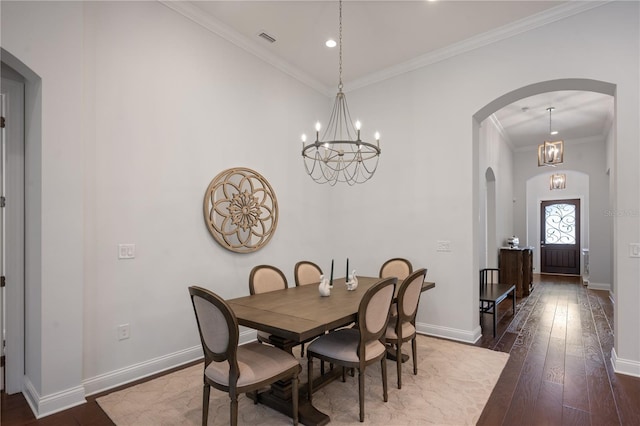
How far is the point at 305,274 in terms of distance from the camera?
11.8 feet

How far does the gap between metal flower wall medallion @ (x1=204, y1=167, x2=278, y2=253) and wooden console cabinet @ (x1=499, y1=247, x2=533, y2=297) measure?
514 centimetres

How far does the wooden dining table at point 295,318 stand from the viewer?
2023 millimetres

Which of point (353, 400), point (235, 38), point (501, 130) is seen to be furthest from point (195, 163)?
point (501, 130)

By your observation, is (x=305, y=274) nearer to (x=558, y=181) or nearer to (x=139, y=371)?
(x=139, y=371)

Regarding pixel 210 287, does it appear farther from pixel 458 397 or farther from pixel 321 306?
pixel 458 397

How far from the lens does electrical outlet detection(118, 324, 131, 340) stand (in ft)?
9.06

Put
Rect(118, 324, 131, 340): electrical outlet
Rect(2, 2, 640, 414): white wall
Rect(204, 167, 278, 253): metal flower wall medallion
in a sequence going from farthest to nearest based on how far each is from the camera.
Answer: Rect(204, 167, 278, 253): metal flower wall medallion
Rect(118, 324, 131, 340): electrical outlet
Rect(2, 2, 640, 414): white wall

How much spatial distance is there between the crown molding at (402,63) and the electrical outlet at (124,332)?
291cm

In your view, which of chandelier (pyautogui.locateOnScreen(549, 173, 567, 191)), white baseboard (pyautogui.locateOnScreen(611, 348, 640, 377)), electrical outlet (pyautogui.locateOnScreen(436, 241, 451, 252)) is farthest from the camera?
chandelier (pyautogui.locateOnScreen(549, 173, 567, 191))

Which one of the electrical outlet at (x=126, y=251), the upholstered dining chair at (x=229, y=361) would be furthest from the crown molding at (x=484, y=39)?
the upholstered dining chair at (x=229, y=361)

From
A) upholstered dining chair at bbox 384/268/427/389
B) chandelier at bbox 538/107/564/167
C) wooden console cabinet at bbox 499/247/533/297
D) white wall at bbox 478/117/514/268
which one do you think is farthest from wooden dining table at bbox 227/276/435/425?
chandelier at bbox 538/107/564/167

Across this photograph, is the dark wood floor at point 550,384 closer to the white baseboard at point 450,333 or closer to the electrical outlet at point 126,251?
the white baseboard at point 450,333

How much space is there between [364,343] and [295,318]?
505 millimetres

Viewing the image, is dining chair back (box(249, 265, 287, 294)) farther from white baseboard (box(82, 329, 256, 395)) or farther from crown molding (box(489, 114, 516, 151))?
crown molding (box(489, 114, 516, 151))
